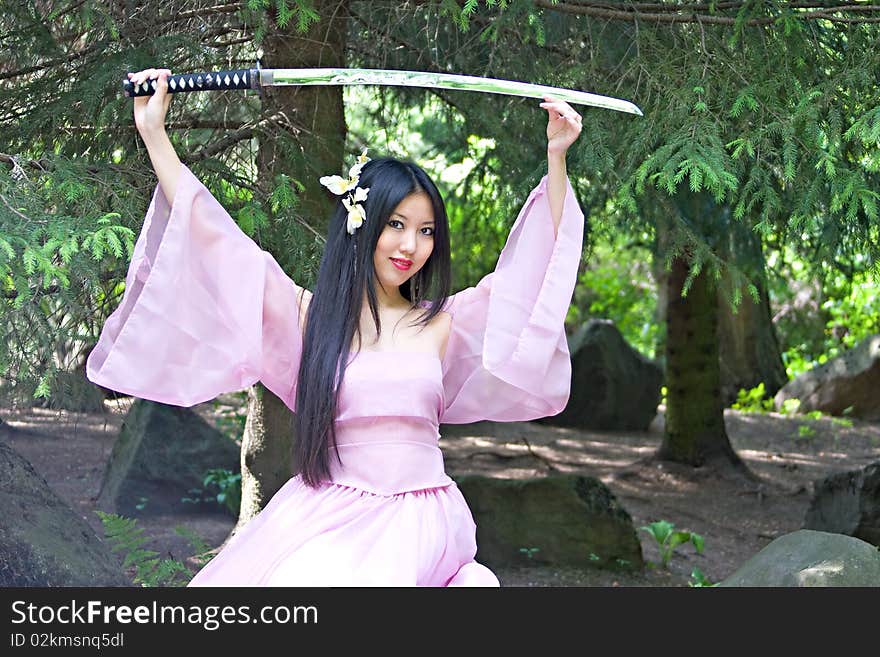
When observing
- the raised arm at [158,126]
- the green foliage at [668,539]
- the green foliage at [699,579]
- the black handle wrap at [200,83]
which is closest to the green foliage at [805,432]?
the green foliage at [668,539]

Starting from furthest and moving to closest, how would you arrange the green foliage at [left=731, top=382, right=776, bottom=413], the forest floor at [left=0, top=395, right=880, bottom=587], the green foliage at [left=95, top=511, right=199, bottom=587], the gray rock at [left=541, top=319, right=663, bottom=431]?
1. the green foliage at [left=731, top=382, right=776, bottom=413]
2. the gray rock at [left=541, top=319, right=663, bottom=431]
3. the forest floor at [left=0, top=395, right=880, bottom=587]
4. the green foliage at [left=95, top=511, right=199, bottom=587]

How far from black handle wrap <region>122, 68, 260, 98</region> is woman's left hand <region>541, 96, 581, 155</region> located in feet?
2.73

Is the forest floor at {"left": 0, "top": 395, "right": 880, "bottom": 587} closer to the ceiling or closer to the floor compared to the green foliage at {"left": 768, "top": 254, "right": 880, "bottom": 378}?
closer to the floor

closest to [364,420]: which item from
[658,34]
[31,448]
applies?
[658,34]

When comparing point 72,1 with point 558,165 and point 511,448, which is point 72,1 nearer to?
point 558,165

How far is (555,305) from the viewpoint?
291cm

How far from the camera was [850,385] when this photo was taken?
10.7 meters

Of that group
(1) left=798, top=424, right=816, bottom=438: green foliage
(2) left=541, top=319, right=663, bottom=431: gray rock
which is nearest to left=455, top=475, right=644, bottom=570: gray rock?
(2) left=541, top=319, right=663, bottom=431: gray rock

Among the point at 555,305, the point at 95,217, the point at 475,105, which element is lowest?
the point at 555,305

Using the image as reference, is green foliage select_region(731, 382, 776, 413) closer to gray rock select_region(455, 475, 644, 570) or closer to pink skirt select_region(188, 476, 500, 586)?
gray rock select_region(455, 475, 644, 570)

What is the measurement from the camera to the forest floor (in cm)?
617

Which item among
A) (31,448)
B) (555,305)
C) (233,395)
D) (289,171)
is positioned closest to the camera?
(555,305)

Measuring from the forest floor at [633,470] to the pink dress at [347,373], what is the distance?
2.86 m

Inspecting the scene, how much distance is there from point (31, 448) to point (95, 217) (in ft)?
16.1
